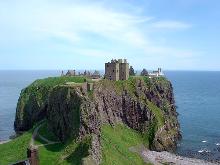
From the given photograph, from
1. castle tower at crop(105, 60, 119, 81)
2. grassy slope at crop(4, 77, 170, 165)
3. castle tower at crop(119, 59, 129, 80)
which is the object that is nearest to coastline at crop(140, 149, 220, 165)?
grassy slope at crop(4, 77, 170, 165)

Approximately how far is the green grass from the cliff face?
2.31m

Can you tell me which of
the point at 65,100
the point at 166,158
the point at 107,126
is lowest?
the point at 166,158

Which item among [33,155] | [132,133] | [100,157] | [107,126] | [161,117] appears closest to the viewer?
[33,155]

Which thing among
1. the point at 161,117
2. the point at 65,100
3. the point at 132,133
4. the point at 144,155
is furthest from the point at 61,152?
the point at 161,117

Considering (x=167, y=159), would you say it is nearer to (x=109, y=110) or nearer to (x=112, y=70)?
(x=109, y=110)

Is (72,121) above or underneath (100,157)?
above

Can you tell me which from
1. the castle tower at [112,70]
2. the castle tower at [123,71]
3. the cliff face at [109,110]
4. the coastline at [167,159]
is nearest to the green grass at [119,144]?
the cliff face at [109,110]

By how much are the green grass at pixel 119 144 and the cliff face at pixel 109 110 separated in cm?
231

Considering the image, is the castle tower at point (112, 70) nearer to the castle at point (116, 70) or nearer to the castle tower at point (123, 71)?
the castle at point (116, 70)

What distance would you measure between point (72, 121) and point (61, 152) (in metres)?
10.2

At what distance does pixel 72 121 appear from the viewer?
104750 mm

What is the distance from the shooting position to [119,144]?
109625mm

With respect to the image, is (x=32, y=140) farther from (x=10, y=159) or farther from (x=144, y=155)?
(x=144, y=155)

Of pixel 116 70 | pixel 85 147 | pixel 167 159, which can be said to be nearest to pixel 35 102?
pixel 116 70
